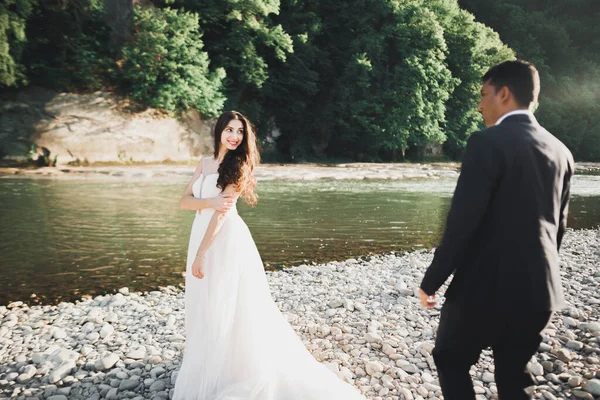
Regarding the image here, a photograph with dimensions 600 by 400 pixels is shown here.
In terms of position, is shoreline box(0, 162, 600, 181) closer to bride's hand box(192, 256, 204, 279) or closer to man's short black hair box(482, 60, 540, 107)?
bride's hand box(192, 256, 204, 279)

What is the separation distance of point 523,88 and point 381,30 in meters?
38.1

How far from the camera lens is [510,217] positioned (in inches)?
83.4

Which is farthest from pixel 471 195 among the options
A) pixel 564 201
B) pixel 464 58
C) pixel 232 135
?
pixel 464 58

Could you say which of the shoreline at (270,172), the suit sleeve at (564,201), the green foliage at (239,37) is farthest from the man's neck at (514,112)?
the green foliage at (239,37)

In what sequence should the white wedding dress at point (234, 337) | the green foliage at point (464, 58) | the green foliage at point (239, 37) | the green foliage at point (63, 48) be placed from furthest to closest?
the green foliage at point (464, 58) → the green foliage at point (239, 37) → the green foliage at point (63, 48) → the white wedding dress at point (234, 337)

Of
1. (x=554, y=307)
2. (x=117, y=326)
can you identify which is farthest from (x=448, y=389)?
(x=117, y=326)

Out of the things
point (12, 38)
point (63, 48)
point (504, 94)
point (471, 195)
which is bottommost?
point (471, 195)

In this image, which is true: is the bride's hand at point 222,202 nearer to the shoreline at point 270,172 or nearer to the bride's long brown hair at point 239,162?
the bride's long brown hair at point 239,162

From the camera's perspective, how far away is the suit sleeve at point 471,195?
2.08 m

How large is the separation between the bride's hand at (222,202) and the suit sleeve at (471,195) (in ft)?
5.40

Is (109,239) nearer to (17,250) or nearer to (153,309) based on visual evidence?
(17,250)

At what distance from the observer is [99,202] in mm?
15289

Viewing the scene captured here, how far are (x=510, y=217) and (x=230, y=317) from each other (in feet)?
6.88

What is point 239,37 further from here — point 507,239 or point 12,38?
point 507,239
